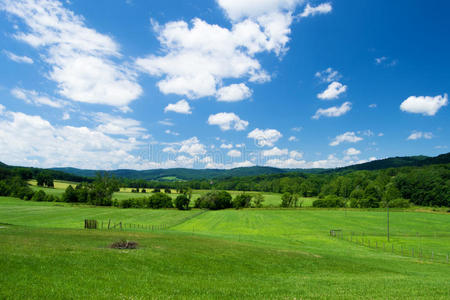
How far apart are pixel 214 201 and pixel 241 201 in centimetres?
1578

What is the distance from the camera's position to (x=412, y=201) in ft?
516

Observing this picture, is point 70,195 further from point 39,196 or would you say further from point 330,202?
point 330,202

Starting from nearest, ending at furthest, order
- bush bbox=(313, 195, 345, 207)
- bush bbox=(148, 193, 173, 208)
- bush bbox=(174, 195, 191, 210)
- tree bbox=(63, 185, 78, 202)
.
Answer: bush bbox=(174, 195, 191, 210)
tree bbox=(63, 185, 78, 202)
bush bbox=(148, 193, 173, 208)
bush bbox=(313, 195, 345, 207)

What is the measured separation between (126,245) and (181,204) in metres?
106

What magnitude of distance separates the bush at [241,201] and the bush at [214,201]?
4156mm

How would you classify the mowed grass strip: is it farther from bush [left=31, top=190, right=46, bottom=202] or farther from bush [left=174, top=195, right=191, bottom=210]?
bush [left=31, top=190, right=46, bottom=202]

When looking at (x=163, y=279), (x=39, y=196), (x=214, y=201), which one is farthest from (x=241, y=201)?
(x=163, y=279)

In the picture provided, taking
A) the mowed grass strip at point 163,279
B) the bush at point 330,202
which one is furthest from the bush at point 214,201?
the mowed grass strip at point 163,279

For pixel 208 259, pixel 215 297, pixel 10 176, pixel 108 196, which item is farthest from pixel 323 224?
pixel 10 176

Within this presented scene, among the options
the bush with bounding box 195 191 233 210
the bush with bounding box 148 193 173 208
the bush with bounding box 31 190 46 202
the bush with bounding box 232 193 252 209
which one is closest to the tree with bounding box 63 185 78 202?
→ the bush with bounding box 31 190 46 202

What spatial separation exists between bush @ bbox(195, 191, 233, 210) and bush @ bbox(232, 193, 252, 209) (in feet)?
13.6

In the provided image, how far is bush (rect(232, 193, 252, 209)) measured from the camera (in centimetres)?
14140

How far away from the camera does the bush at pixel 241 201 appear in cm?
14140

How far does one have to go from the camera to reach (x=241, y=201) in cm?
14262
